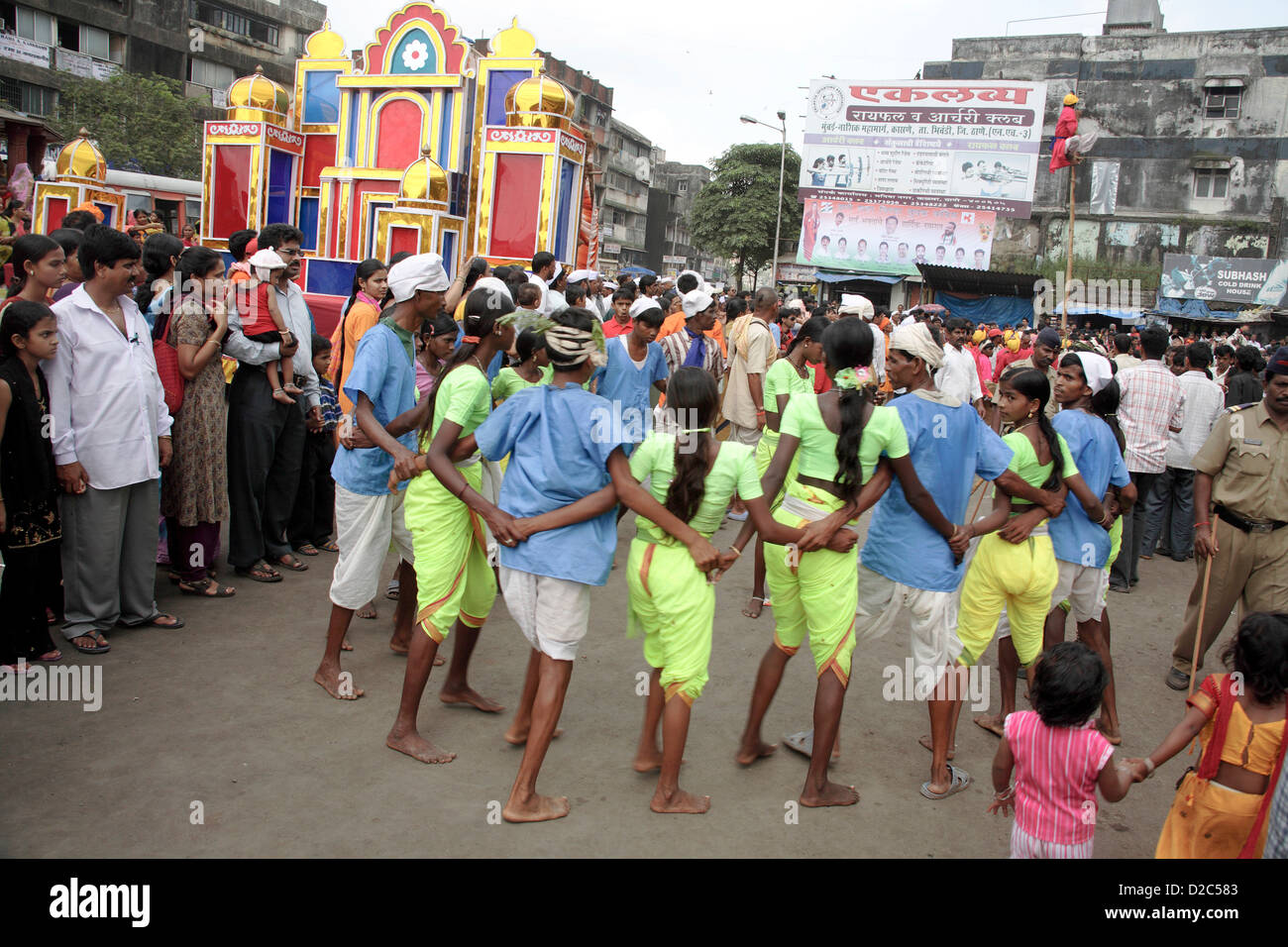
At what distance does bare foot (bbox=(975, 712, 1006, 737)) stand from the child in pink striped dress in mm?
1761

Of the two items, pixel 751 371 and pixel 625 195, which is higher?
pixel 625 195

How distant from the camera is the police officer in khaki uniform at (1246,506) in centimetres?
471

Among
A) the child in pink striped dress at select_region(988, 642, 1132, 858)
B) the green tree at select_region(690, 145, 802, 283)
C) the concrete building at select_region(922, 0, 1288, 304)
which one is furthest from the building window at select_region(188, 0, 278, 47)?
the child in pink striped dress at select_region(988, 642, 1132, 858)

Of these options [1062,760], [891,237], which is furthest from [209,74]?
[1062,760]

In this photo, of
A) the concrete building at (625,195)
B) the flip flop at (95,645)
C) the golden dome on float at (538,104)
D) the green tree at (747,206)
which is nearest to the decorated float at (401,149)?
the golden dome on float at (538,104)

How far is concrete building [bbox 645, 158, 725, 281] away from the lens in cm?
7088

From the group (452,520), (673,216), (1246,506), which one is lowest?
(452,520)

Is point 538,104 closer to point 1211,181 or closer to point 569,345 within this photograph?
point 569,345

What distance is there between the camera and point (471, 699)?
4293mm

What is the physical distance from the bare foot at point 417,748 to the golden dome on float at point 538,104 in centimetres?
1177

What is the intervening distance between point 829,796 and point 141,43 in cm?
3884

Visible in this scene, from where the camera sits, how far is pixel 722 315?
10.5 m

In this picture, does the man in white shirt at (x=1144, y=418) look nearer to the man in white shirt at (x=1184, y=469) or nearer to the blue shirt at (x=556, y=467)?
the man in white shirt at (x=1184, y=469)
